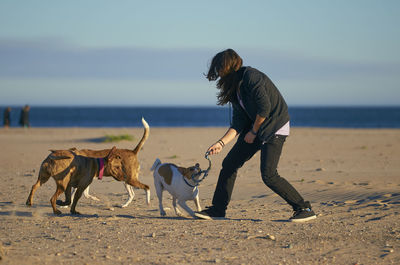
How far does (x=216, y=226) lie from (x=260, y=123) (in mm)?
1436

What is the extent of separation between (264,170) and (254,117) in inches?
26.5

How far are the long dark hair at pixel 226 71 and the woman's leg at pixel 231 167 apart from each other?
2.25 feet

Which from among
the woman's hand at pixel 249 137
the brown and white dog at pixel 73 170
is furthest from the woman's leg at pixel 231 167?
the brown and white dog at pixel 73 170

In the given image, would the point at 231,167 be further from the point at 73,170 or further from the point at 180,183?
the point at 73,170

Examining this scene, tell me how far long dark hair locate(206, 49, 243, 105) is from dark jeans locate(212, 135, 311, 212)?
70cm

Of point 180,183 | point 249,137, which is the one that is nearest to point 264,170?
point 249,137

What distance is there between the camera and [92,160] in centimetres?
731

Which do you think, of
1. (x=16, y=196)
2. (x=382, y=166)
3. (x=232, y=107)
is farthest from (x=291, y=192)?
(x=382, y=166)

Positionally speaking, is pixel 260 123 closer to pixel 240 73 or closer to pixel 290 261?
pixel 240 73

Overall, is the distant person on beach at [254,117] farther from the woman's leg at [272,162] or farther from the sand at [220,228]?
the sand at [220,228]

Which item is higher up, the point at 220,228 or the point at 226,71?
the point at 226,71

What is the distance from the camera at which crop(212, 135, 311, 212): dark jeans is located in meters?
6.15

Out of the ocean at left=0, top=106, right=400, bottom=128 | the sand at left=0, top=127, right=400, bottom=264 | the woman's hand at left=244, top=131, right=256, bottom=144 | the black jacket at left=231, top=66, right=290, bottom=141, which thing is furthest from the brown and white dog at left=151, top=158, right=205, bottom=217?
the ocean at left=0, top=106, right=400, bottom=128

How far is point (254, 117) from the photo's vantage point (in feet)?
20.1
